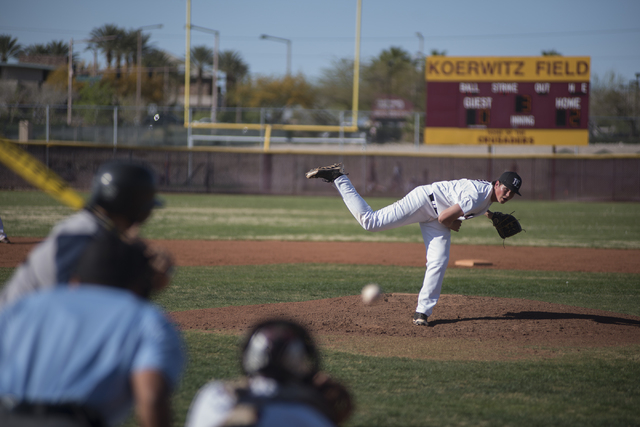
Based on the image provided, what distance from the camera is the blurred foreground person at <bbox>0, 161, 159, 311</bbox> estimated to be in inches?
91.6

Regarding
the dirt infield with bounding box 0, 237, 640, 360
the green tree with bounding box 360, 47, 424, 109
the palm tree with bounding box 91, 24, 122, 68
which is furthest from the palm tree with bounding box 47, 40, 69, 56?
the dirt infield with bounding box 0, 237, 640, 360

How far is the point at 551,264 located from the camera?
38.5 ft

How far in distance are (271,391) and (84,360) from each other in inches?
23.9

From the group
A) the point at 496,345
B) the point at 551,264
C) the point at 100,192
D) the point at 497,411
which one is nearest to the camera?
the point at 100,192

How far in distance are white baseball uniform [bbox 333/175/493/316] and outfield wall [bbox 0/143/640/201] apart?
23570 mm

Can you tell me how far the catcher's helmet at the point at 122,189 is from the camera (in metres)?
2.44

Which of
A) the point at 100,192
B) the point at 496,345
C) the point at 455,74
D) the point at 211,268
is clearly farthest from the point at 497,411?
the point at 455,74

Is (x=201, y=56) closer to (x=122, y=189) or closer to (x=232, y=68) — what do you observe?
(x=232, y=68)

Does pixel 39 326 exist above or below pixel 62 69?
below

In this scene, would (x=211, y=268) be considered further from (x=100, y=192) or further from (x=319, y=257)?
(x=100, y=192)

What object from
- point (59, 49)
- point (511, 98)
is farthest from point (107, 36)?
point (511, 98)

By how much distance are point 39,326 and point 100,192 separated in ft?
2.53

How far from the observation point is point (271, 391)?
74.8 inches

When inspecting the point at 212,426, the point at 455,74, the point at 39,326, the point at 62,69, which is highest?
the point at 62,69
